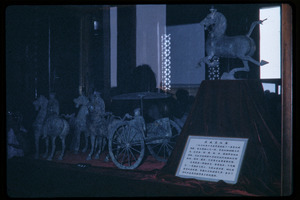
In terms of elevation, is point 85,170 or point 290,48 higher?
point 290,48

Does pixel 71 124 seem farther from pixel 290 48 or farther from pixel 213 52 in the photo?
pixel 290 48

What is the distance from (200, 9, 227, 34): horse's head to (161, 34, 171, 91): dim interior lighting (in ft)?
1.81

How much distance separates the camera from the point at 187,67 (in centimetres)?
357

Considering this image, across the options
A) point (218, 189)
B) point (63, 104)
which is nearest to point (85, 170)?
point (63, 104)

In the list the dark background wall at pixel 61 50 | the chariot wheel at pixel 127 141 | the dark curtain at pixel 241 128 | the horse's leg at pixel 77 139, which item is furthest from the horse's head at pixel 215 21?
the horse's leg at pixel 77 139

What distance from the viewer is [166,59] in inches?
146

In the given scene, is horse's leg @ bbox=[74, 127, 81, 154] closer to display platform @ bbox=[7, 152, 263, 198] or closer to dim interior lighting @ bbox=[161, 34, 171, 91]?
display platform @ bbox=[7, 152, 263, 198]

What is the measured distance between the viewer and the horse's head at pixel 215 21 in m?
3.21

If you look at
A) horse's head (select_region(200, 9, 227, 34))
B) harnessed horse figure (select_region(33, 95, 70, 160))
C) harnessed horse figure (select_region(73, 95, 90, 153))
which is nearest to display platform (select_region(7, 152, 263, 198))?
harnessed horse figure (select_region(33, 95, 70, 160))

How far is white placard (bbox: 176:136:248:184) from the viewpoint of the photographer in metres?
2.56

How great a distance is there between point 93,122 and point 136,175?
1016 mm

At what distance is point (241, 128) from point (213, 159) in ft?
1.39

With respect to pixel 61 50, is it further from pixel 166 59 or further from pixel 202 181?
pixel 202 181

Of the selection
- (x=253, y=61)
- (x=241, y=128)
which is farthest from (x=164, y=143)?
(x=253, y=61)
